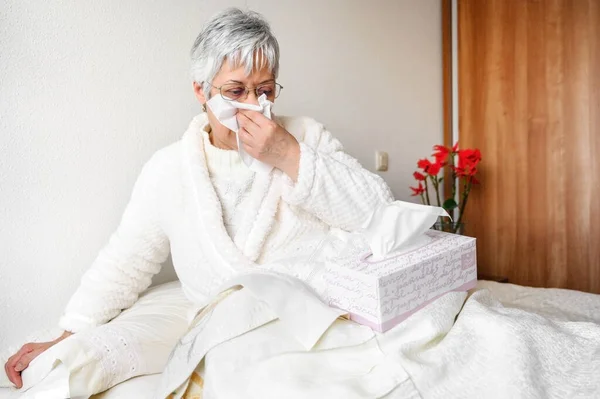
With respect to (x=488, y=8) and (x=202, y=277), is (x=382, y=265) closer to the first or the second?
(x=202, y=277)

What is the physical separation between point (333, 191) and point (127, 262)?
0.57 meters

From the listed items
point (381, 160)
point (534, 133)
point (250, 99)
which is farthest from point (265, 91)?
point (534, 133)

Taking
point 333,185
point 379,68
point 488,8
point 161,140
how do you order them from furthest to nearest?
point 488,8 < point 379,68 < point 161,140 < point 333,185

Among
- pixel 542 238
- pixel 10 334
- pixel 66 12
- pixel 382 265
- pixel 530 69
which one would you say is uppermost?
pixel 66 12

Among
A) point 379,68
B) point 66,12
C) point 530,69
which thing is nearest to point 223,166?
point 66,12

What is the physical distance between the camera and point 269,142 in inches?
38.6

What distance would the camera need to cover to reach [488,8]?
209 cm

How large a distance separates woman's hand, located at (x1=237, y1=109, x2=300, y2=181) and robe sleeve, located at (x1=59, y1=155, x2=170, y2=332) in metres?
0.29

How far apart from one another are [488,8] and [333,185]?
166 centimetres

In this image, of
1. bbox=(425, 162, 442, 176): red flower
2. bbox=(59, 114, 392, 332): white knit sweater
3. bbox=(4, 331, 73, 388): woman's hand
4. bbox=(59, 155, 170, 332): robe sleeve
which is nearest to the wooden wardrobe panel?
bbox=(425, 162, 442, 176): red flower

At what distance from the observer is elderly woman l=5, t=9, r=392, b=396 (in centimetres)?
99

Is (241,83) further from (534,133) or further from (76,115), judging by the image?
(534,133)

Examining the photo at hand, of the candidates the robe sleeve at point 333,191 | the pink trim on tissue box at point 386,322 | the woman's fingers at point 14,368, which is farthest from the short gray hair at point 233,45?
the woman's fingers at point 14,368

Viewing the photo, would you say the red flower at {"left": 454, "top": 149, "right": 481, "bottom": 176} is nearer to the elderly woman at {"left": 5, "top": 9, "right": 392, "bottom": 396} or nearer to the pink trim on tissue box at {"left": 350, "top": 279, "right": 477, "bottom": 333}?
the elderly woman at {"left": 5, "top": 9, "right": 392, "bottom": 396}
